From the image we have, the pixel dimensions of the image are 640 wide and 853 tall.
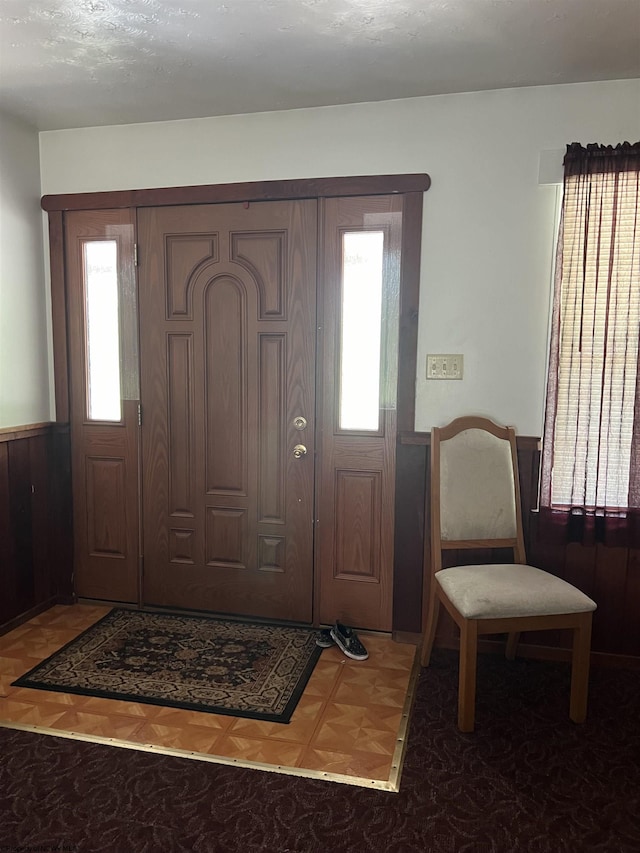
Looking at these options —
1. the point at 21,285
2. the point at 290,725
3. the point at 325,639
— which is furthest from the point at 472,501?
the point at 21,285

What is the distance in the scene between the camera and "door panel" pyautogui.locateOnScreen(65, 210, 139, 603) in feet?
9.70

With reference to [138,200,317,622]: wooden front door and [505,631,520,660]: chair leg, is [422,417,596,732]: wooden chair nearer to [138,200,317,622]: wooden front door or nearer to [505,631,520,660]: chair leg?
[505,631,520,660]: chair leg

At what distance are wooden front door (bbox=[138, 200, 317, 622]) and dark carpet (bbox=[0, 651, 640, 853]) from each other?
1.04m

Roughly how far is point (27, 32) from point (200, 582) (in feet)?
7.82

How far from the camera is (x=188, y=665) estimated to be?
8.34 ft

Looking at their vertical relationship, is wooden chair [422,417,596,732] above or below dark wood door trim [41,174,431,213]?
below

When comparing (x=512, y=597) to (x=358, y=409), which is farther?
(x=358, y=409)

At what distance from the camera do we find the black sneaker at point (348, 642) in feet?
8.57

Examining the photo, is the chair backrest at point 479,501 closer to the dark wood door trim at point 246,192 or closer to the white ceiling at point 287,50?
the dark wood door trim at point 246,192

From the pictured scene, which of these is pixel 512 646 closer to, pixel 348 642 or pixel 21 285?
pixel 348 642

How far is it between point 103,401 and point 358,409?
1312 millimetres

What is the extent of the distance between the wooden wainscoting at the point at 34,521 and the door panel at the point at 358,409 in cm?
137

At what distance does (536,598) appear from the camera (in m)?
2.12

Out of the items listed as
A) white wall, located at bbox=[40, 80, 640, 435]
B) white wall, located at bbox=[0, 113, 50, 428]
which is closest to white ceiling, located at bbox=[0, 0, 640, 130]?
white wall, located at bbox=[40, 80, 640, 435]
